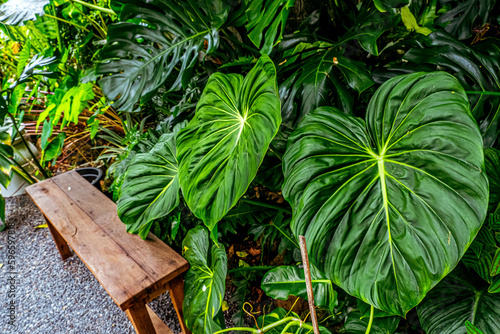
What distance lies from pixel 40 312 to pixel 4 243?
0.97 m

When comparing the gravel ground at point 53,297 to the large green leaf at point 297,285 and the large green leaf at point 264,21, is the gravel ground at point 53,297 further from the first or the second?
the large green leaf at point 264,21

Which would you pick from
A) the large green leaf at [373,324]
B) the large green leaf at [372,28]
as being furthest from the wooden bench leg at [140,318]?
the large green leaf at [372,28]

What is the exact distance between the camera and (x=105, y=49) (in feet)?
3.74

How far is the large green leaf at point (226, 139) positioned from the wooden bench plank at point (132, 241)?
44 cm

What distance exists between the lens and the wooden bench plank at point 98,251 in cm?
101

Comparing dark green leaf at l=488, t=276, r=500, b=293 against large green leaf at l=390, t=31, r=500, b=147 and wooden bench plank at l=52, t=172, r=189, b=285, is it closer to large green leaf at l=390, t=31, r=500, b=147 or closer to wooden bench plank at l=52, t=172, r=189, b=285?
large green leaf at l=390, t=31, r=500, b=147

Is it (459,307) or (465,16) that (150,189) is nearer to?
(459,307)

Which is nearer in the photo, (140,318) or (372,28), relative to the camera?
(372,28)

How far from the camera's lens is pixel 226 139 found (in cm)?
83

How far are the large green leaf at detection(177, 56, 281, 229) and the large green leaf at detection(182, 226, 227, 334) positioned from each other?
0.27 meters

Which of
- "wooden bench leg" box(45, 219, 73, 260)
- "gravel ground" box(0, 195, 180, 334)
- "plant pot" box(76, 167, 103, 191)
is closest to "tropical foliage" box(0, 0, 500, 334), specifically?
"gravel ground" box(0, 195, 180, 334)

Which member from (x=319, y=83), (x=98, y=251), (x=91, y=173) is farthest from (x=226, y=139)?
(x=91, y=173)

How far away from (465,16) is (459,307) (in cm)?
86

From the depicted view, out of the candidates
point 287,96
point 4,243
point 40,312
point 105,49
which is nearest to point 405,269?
point 287,96
